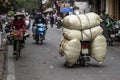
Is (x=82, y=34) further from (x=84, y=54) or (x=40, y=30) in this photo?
(x=40, y=30)

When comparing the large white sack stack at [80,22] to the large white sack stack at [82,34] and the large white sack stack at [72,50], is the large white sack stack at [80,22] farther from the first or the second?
the large white sack stack at [72,50]

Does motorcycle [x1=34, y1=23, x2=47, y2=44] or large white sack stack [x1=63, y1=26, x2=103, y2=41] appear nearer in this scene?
large white sack stack [x1=63, y1=26, x2=103, y2=41]

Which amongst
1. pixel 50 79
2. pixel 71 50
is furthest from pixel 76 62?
pixel 50 79

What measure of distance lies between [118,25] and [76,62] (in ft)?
31.7

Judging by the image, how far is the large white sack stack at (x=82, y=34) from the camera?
13312 millimetres

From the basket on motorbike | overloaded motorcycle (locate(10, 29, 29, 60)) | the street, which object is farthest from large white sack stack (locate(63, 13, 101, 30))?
overloaded motorcycle (locate(10, 29, 29, 60))

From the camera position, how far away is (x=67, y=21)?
13531 millimetres

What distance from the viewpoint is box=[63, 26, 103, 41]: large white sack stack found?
13.3 m

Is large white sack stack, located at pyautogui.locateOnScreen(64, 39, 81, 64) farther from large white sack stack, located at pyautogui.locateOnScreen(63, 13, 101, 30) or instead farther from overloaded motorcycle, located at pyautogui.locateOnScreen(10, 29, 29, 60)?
overloaded motorcycle, located at pyautogui.locateOnScreen(10, 29, 29, 60)

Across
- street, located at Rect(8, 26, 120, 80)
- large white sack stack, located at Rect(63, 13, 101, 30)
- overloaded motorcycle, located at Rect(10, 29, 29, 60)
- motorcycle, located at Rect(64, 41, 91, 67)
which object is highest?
large white sack stack, located at Rect(63, 13, 101, 30)

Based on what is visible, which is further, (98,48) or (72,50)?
(98,48)

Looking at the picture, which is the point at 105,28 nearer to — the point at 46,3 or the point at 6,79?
the point at 6,79

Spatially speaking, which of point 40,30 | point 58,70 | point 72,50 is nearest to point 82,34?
point 72,50

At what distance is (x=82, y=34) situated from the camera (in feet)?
43.9
